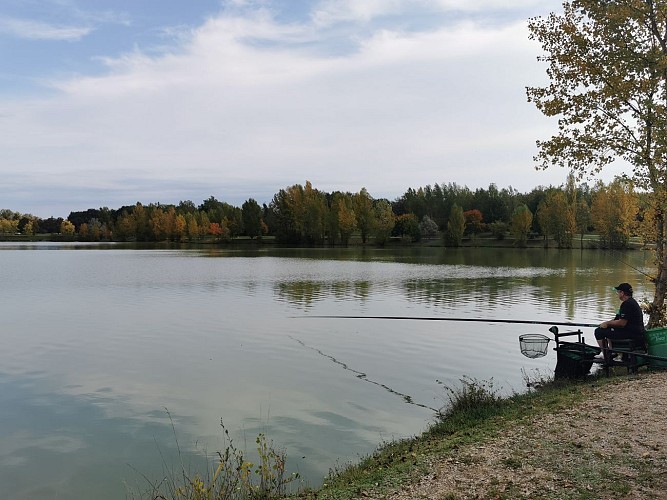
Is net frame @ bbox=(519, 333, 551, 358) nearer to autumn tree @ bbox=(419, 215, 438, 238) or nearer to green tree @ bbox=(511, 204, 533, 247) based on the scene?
green tree @ bbox=(511, 204, 533, 247)

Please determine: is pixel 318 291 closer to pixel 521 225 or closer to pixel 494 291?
pixel 494 291

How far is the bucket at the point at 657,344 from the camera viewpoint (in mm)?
10180

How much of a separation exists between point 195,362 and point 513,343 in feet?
30.2

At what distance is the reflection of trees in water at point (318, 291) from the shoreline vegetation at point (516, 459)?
57.5ft

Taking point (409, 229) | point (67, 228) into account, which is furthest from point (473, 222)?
point (67, 228)

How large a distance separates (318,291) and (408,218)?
88.1 m

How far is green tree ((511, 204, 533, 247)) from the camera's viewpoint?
97925 mm

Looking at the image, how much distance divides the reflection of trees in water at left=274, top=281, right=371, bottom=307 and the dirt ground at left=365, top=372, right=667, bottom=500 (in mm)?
18524

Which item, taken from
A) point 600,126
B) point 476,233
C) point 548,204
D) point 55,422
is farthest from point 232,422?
point 476,233

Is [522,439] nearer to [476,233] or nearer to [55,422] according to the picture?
[55,422]

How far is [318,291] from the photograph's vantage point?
31.2 metres

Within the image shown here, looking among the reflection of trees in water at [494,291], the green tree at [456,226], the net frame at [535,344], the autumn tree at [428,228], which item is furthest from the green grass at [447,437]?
the autumn tree at [428,228]

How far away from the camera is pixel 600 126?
44.4ft

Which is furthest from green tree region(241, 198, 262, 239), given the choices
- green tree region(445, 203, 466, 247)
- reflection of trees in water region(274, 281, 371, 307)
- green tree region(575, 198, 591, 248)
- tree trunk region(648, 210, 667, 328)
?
tree trunk region(648, 210, 667, 328)
